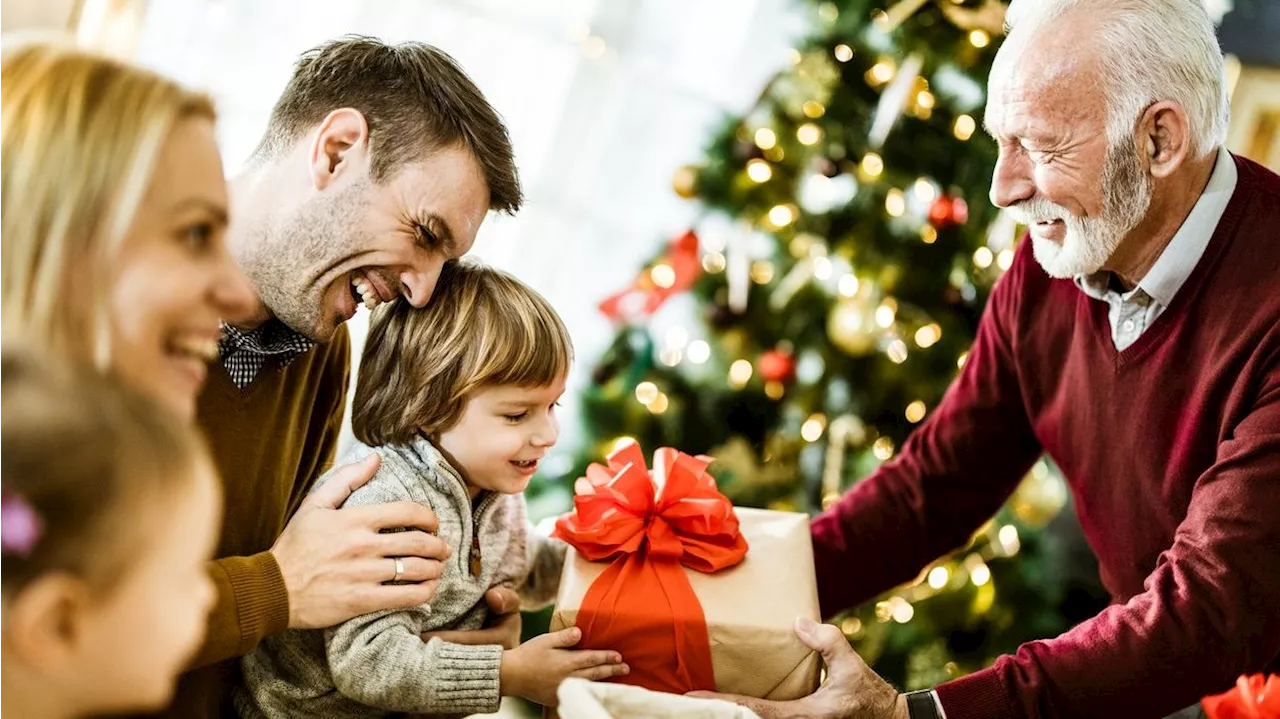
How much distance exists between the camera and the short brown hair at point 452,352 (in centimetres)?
152

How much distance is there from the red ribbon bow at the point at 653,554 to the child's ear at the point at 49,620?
77cm

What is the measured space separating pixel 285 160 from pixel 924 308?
1.74 meters

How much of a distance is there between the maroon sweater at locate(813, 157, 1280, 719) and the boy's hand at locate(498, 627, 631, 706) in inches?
19.4

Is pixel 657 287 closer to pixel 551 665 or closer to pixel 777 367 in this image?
pixel 777 367

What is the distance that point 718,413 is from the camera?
2.80 metres

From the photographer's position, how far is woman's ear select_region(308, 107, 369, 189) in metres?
1.42

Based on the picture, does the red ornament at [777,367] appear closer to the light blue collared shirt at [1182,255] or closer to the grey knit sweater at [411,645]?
the light blue collared shirt at [1182,255]

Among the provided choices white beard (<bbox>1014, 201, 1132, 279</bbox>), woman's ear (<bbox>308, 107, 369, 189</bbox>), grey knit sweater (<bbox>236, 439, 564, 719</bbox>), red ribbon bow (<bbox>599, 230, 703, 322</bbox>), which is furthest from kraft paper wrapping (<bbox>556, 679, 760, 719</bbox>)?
red ribbon bow (<bbox>599, 230, 703, 322</bbox>)

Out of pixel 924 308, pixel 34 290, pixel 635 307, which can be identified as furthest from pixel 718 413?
pixel 34 290

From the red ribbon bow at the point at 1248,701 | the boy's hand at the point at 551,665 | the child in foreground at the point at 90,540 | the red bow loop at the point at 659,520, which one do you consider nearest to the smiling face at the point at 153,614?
the child in foreground at the point at 90,540

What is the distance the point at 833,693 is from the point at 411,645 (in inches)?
21.6

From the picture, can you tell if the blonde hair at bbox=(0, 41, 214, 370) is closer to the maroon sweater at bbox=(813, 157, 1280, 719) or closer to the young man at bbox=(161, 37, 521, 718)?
the young man at bbox=(161, 37, 521, 718)

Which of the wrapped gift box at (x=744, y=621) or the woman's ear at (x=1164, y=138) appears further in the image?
the woman's ear at (x=1164, y=138)

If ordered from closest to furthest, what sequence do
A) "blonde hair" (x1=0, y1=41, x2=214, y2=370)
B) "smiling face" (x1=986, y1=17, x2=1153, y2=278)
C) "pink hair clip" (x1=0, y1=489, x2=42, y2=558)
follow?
"pink hair clip" (x1=0, y1=489, x2=42, y2=558), "blonde hair" (x1=0, y1=41, x2=214, y2=370), "smiling face" (x1=986, y1=17, x2=1153, y2=278)
